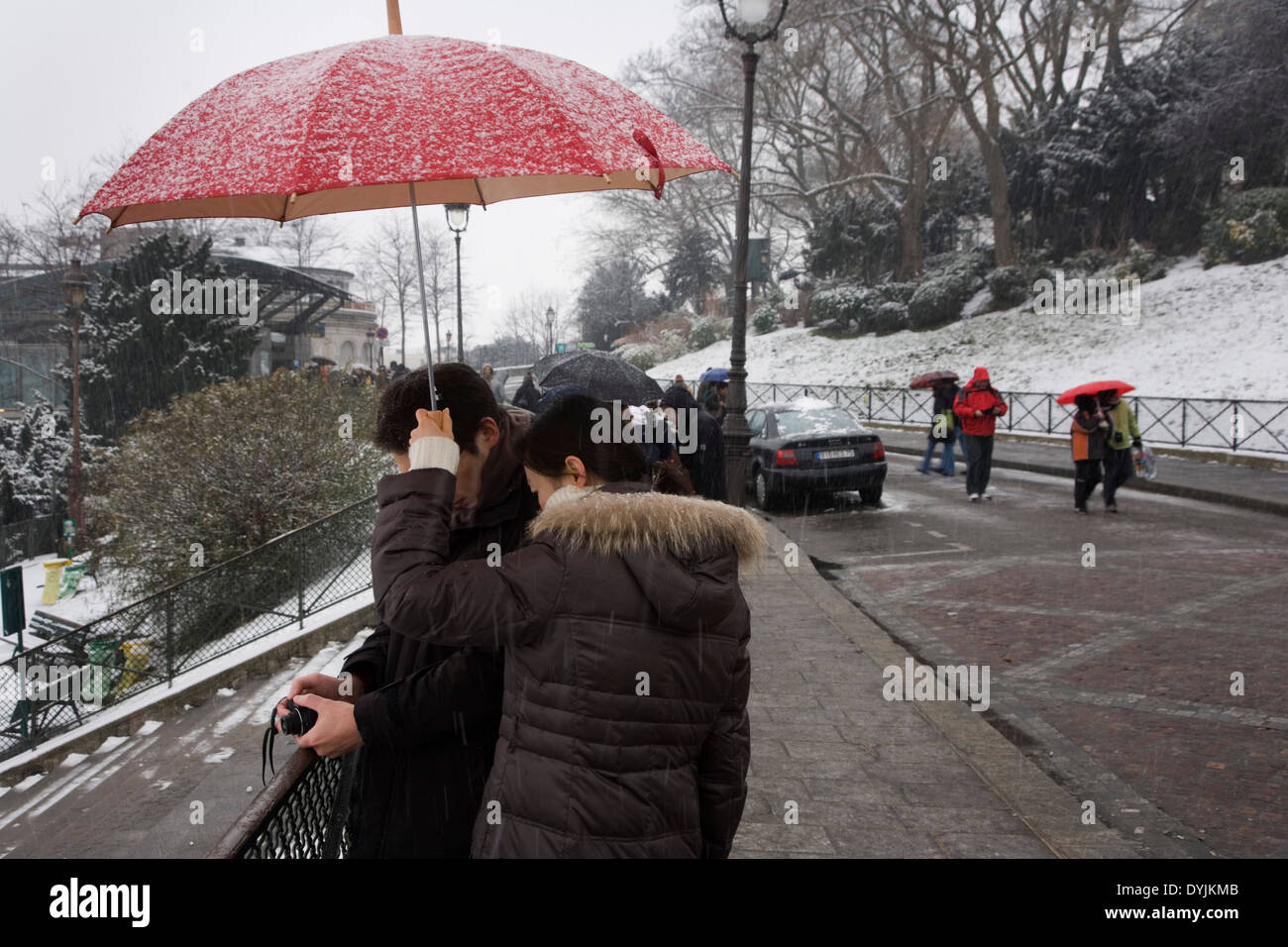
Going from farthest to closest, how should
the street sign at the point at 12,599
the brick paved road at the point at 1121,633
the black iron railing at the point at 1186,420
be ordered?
the black iron railing at the point at 1186,420, the street sign at the point at 12,599, the brick paved road at the point at 1121,633

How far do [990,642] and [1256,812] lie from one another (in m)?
2.79

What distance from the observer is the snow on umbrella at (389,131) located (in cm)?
202

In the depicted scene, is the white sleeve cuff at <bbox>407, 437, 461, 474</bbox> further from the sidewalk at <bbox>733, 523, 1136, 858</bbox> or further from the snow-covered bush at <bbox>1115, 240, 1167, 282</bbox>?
the snow-covered bush at <bbox>1115, 240, 1167, 282</bbox>

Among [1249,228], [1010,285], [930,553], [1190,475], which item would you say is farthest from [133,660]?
[1010,285]

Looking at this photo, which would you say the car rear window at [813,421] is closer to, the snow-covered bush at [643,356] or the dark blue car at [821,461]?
the dark blue car at [821,461]

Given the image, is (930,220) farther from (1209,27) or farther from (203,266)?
(203,266)

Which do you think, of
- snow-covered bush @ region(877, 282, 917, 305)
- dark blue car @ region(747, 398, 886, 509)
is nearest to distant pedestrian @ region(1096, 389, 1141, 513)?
dark blue car @ region(747, 398, 886, 509)

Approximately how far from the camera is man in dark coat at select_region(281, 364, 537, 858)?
1.98 meters

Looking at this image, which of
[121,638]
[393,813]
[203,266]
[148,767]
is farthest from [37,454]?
[393,813]

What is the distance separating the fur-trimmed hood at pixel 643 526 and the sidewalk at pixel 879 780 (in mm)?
832

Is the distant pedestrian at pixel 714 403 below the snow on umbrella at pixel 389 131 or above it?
below

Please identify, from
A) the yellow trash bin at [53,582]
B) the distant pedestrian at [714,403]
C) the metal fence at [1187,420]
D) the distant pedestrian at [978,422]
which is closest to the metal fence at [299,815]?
the distant pedestrian at [714,403]

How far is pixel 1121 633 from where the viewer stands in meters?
6.95

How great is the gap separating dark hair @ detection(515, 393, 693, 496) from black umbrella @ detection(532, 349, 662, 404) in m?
3.37
